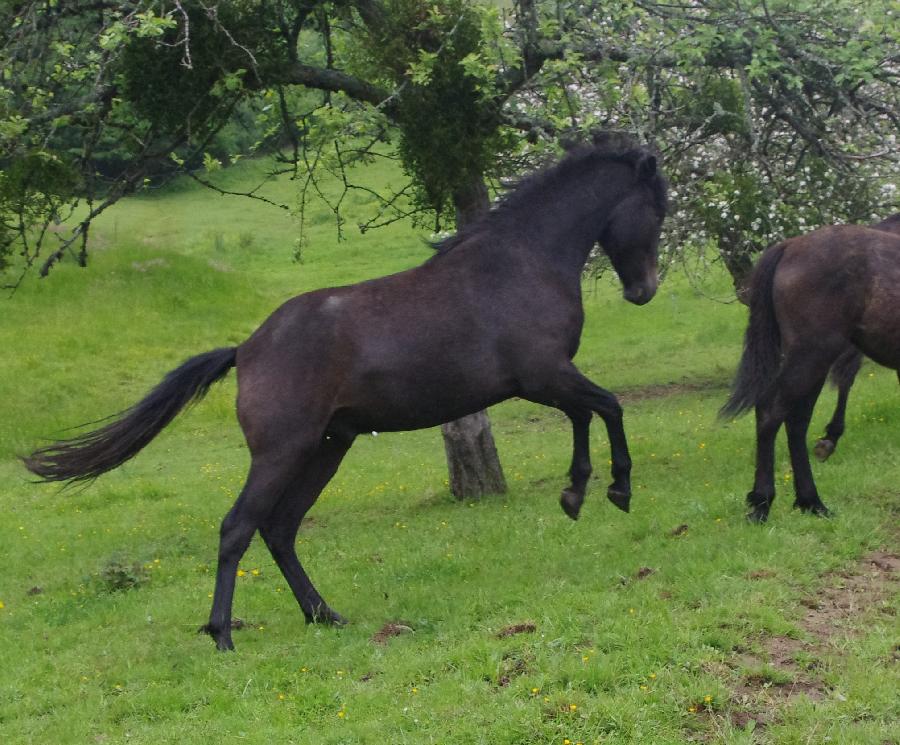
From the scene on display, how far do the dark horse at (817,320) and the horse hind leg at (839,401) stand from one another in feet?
8.41

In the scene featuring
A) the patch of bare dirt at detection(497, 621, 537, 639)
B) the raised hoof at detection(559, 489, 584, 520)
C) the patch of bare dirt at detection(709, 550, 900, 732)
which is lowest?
the patch of bare dirt at detection(497, 621, 537, 639)

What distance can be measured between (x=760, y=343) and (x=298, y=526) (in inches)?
165

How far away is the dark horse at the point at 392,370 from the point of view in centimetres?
770

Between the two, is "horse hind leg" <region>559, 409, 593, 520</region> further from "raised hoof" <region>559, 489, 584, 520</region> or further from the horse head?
the horse head

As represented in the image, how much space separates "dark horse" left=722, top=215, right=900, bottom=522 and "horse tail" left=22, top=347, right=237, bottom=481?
4393 millimetres

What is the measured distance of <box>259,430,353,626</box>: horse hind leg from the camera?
26.8 feet

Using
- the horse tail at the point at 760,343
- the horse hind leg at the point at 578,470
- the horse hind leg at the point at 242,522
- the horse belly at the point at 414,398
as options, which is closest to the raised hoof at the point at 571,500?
the horse hind leg at the point at 578,470

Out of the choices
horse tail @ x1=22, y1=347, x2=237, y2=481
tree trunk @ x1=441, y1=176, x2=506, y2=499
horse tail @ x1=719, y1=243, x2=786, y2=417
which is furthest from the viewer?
tree trunk @ x1=441, y1=176, x2=506, y2=499

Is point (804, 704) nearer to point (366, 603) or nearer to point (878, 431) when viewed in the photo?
point (366, 603)

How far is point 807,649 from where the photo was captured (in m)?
6.41

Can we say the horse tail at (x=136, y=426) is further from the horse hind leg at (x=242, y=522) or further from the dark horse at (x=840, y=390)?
the dark horse at (x=840, y=390)

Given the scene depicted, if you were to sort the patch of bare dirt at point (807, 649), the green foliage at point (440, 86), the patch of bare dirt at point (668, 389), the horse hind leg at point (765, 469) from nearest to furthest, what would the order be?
the patch of bare dirt at point (807, 649)
the horse hind leg at point (765, 469)
the green foliage at point (440, 86)
the patch of bare dirt at point (668, 389)

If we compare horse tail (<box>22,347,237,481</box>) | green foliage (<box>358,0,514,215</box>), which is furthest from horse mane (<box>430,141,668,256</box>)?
horse tail (<box>22,347,237,481</box>)

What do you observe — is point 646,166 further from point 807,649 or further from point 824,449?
point 824,449
